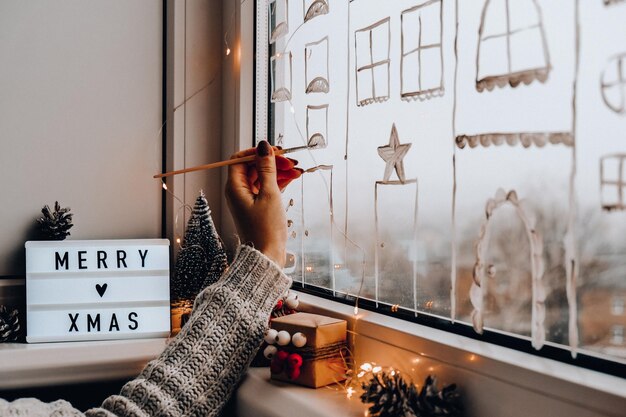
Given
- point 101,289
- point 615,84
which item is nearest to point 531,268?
point 615,84

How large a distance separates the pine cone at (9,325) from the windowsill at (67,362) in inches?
1.2

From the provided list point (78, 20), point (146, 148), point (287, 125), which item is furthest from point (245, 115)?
point (78, 20)

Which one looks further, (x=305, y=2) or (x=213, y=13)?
(x=213, y=13)

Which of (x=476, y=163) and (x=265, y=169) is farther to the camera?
(x=265, y=169)

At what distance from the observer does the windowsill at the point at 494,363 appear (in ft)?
1.93

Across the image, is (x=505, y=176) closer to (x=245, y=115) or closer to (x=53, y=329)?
(x=245, y=115)

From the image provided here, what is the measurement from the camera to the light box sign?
125 centimetres

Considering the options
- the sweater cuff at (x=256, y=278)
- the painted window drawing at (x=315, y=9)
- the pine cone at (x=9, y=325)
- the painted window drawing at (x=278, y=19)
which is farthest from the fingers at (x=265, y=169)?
the pine cone at (x=9, y=325)

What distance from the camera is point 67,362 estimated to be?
3.75ft

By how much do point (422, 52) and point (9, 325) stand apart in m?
1.04

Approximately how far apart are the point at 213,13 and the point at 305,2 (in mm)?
449

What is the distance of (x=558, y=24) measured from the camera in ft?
2.16

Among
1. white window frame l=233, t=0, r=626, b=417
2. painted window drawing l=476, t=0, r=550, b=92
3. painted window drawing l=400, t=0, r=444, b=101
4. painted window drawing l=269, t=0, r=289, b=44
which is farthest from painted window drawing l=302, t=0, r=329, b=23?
white window frame l=233, t=0, r=626, b=417

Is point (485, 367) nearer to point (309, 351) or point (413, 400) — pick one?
point (413, 400)
